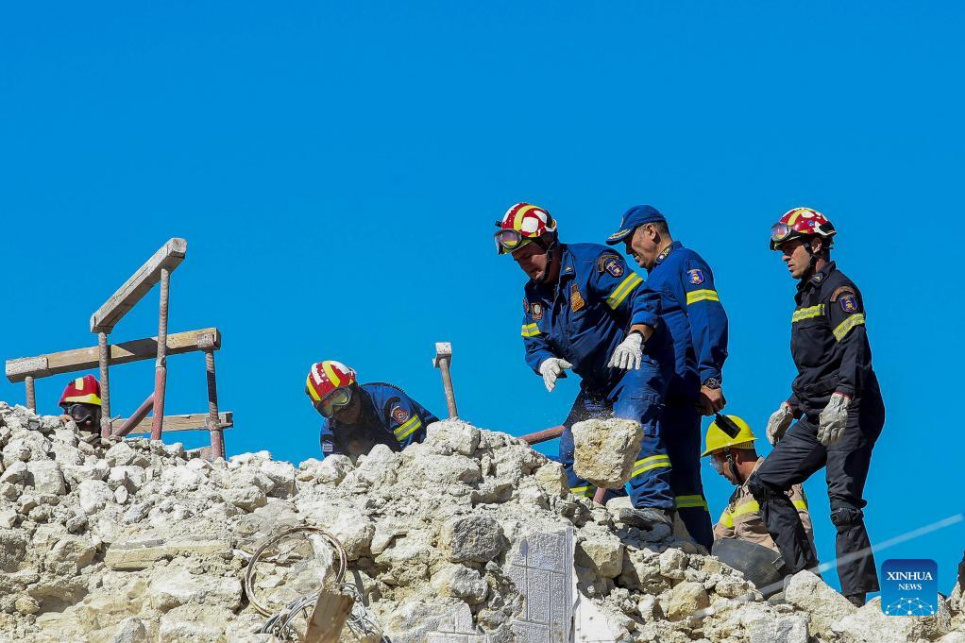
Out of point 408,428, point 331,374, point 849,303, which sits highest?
point 331,374

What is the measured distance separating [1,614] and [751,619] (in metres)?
3.86

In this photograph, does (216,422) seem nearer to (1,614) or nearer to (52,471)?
Result: (52,471)

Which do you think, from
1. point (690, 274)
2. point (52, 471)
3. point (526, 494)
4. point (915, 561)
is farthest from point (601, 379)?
point (52, 471)

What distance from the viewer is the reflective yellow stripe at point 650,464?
949 centimetres

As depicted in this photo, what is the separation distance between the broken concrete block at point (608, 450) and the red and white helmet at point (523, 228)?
140 cm

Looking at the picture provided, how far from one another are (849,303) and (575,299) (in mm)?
1693

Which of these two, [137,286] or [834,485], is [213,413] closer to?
[137,286]

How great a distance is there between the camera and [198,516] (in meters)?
8.12

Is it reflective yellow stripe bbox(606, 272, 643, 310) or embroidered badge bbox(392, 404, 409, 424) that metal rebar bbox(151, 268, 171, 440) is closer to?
embroidered badge bbox(392, 404, 409, 424)

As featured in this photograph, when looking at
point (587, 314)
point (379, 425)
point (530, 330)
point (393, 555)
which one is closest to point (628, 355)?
point (587, 314)

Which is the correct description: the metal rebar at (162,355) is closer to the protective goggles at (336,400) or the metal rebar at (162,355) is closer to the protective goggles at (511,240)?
the protective goggles at (336,400)

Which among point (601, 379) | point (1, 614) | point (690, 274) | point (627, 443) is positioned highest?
point (690, 274)

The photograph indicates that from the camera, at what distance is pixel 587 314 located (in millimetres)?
9984

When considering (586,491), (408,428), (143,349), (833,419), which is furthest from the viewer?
(143,349)
